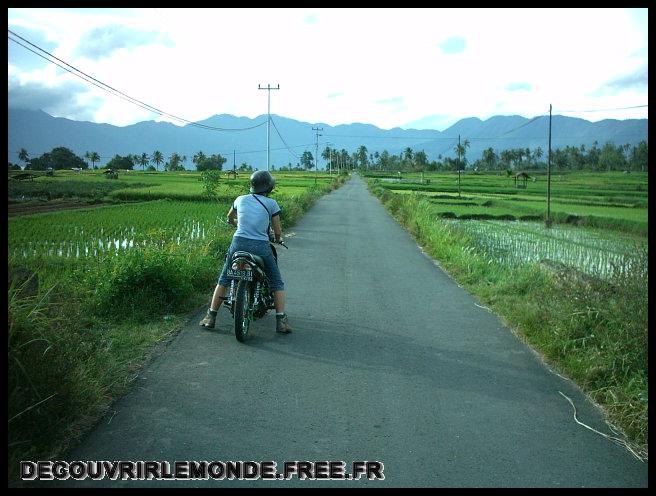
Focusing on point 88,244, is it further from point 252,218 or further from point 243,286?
point 243,286

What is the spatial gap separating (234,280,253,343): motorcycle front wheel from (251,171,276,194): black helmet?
3.36ft

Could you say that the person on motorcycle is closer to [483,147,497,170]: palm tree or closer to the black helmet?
the black helmet

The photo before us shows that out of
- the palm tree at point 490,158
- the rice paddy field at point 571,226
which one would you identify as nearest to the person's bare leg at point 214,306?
the rice paddy field at point 571,226

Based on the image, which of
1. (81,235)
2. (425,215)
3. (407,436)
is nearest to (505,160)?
(425,215)

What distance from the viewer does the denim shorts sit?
5762mm

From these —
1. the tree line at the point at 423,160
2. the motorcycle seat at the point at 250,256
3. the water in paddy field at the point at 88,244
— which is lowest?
the water in paddy field at the point at 88,244

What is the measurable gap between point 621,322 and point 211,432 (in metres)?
3.74

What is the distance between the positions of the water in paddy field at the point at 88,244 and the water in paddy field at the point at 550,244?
7.40 metres

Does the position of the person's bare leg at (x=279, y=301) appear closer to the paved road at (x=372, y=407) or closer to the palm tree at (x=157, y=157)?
the paved road at (x=372, y=407)

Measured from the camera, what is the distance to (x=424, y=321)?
6.62m

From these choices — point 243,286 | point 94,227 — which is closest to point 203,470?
point 243,286

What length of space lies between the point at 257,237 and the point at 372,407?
96.2 inches

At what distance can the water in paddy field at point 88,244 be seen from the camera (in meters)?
10.5

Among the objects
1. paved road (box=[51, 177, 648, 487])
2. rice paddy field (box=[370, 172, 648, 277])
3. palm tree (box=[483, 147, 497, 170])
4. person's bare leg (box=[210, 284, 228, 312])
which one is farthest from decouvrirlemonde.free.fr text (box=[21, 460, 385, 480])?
palm tree (box=[483, 147, 497, 170])
